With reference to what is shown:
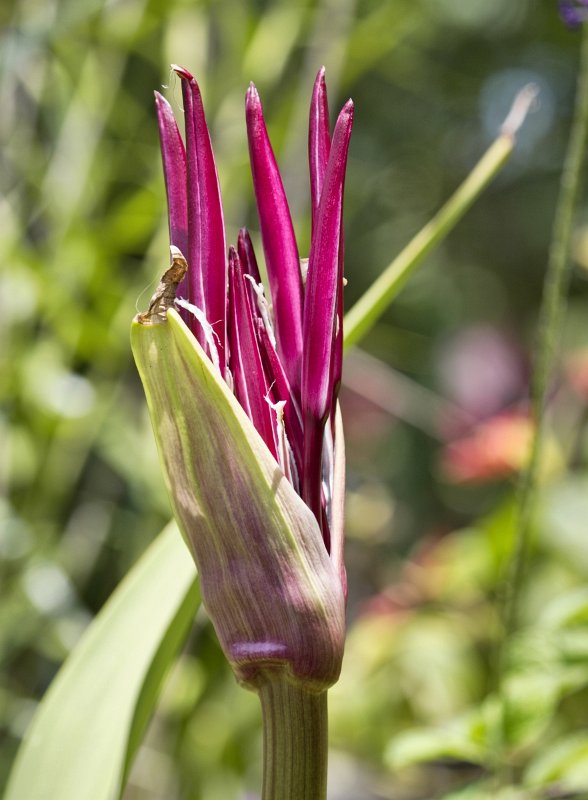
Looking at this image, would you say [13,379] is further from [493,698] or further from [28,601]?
[493,698]

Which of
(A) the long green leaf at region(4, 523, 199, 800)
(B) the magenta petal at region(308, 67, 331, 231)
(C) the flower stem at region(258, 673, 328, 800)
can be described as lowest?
(C) the flower stem at region(258, 673, 328, 800)

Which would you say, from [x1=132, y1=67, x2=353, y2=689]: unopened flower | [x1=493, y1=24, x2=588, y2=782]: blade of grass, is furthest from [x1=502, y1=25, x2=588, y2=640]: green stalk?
[x1=132, y1=67, x2=353, y2=689]: unopened flower

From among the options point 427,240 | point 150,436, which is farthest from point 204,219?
point 150,436

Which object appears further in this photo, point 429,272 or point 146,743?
point 429,272

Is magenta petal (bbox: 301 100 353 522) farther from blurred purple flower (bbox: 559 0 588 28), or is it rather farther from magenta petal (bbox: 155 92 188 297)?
blurred purple flower (bbox: 559 0 588 28)

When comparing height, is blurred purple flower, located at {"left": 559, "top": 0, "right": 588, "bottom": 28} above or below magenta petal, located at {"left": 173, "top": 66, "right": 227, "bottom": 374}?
above

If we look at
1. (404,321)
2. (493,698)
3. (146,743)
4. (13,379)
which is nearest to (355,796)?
(146,743)

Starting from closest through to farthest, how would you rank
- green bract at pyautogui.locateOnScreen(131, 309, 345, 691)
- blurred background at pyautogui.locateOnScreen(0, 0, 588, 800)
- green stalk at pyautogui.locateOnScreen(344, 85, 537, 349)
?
green bract at pyautogui.locateOnScreen(131, 309, 345, 691) < green stalk at pyautogui.locateOnScreen(344, 85, 537, 349) < blurred background at pyautogui.locateOnScreen(0, 0, 588, 800)
